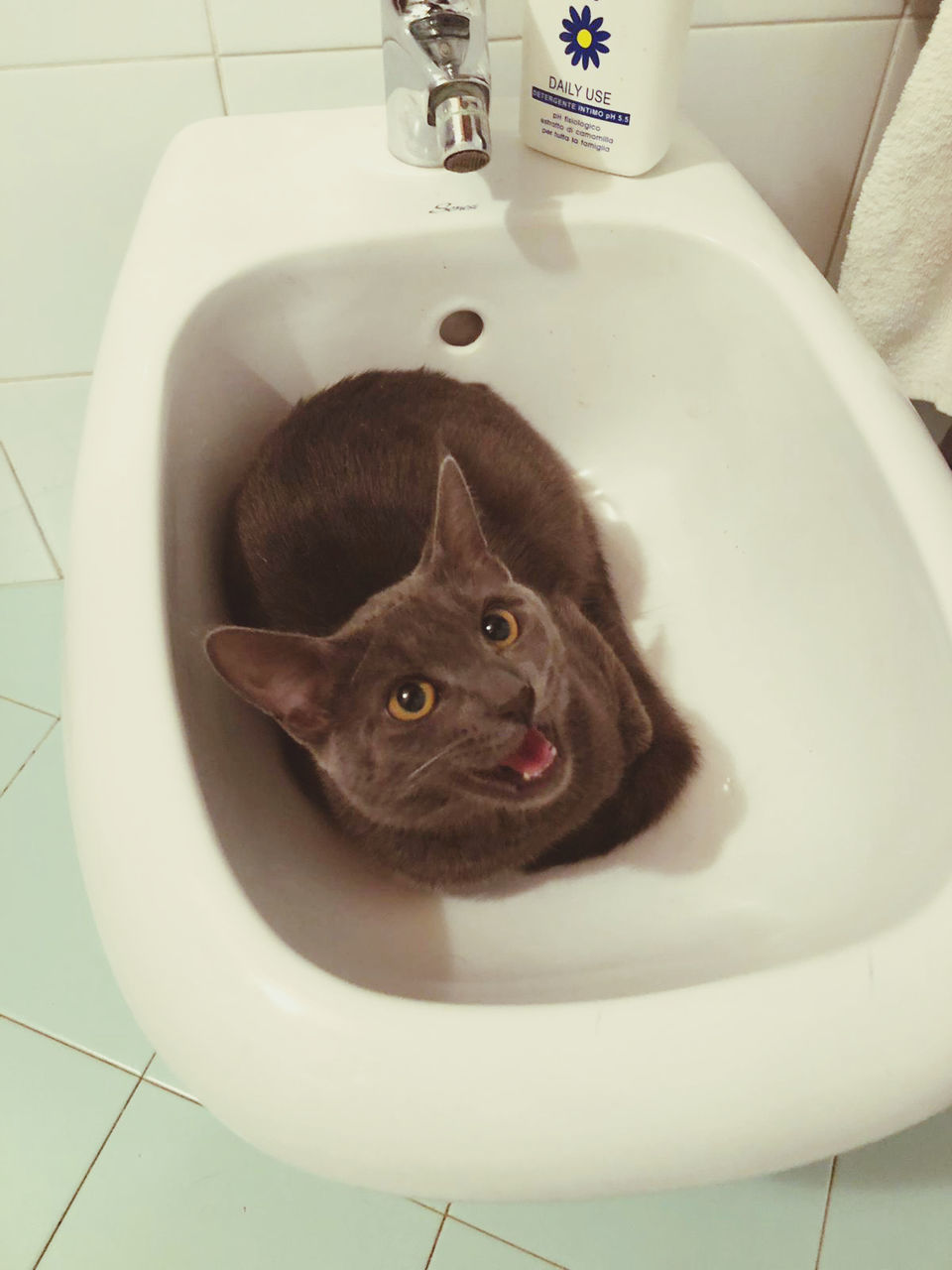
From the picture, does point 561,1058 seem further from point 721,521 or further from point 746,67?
point 746,67

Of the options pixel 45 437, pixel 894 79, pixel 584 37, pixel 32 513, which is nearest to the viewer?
pixel 584 37

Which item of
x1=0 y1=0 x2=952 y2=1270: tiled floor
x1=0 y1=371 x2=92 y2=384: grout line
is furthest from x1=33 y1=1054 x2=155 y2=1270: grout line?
x1=0 y1=371 x2=92 y2=384: grout line

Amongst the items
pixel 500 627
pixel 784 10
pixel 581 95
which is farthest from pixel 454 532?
pixel 784 10

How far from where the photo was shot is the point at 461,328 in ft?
2.81

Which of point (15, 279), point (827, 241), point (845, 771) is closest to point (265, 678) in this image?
point (845, 771)

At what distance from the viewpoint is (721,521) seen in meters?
0.83

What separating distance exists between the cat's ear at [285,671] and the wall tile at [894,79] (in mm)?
822

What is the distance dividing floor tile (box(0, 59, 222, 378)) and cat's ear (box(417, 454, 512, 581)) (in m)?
0.53

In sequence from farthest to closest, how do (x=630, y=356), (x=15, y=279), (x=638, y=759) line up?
(x=15, y=279) < (x=630, y=356) < (x=638, y=759)

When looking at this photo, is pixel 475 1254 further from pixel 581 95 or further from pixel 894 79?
pixel 894 79

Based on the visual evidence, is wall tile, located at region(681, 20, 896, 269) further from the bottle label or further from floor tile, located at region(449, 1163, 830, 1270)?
floor tile, located at region(449, 1163, 830, 1270)

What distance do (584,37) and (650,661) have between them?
0.53 m

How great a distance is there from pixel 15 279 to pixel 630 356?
0.68m

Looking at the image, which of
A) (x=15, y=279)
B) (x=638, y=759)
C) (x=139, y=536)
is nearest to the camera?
(x=139, y=536)
